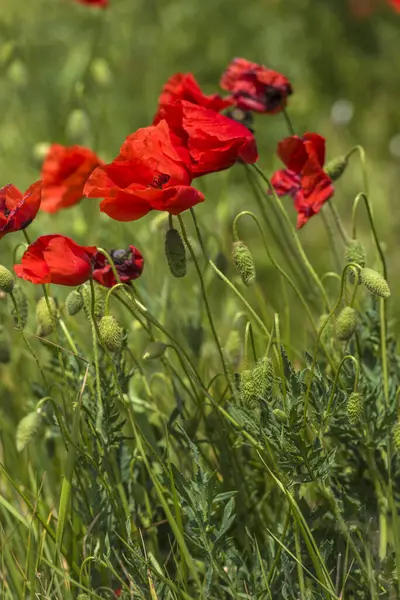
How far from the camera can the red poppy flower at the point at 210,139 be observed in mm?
1258

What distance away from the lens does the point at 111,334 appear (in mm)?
1226

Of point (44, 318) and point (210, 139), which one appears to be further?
point (44, 318)

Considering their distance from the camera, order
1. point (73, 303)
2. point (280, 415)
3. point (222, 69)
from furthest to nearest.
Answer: point (222, 69)
point (73, 303)
point (280, 415)

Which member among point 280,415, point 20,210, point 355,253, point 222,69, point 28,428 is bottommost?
point 222,69

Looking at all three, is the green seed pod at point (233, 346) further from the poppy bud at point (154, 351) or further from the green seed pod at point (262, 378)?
the green seed pod at point (262, 378)

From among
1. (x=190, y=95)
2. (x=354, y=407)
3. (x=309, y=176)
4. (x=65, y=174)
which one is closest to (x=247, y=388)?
(x=354, y=407)

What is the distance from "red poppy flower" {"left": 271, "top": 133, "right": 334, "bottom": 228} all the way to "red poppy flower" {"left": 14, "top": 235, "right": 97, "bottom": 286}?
337 mm

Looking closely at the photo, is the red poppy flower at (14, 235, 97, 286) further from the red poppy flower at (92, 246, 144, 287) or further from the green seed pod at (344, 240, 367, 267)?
the green seed pod at (344, 240, 367, 267)

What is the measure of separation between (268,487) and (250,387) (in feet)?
1.06

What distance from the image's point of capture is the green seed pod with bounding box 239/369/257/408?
3.99ft

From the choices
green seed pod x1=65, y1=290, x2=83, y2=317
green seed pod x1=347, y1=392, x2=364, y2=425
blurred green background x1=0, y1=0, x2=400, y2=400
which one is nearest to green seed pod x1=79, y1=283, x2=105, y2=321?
green seed pod x1=65, y1=290, x2=83, y2=317

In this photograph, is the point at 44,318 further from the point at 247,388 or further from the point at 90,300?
the point at 247,388

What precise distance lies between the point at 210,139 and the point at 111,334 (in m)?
0.29

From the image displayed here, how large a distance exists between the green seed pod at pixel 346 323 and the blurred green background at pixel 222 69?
152 centimetres
